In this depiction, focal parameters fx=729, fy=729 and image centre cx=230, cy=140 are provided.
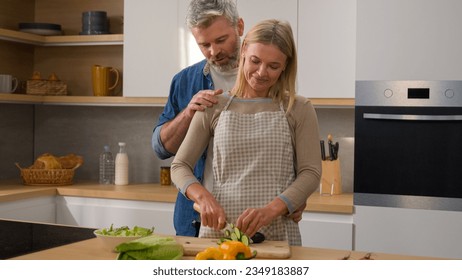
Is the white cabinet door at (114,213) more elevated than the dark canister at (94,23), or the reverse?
the dark canister at (94,23)

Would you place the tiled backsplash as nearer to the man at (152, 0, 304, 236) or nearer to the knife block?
the knife block

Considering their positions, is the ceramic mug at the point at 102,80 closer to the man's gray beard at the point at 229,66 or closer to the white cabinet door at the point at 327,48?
the white cabinet door at the point at 327,48

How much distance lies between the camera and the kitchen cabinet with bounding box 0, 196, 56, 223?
3488 mm

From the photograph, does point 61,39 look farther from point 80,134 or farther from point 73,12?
point 80,134

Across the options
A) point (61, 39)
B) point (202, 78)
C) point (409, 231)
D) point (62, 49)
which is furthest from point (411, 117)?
point (62, 49)

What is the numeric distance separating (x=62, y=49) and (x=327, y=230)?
6.98 feet

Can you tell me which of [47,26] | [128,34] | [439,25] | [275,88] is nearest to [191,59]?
[128,34]

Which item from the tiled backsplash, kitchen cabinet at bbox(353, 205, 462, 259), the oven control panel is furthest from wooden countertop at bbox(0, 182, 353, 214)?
the oven control panel

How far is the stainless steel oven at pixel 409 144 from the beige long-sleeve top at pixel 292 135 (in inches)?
50.2

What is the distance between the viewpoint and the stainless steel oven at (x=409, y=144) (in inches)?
125

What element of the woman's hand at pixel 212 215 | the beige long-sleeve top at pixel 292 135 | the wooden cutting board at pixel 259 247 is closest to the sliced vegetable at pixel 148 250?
the wooden cutting board at pixel 259 247

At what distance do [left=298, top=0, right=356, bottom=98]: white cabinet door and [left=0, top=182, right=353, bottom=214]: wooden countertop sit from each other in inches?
20.2

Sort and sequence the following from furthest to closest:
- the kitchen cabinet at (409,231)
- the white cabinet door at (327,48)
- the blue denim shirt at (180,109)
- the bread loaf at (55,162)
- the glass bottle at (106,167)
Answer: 1. the glass bottle at (106,167)
2. the bread loaf at (55,162)
3. the white cabinet door at (327,48)
4. the kitchen cabinet at (409,231)
5. the blue denim shirt at (180,109)

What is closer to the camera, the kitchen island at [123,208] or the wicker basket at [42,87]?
the kitchen island at [123,208]
